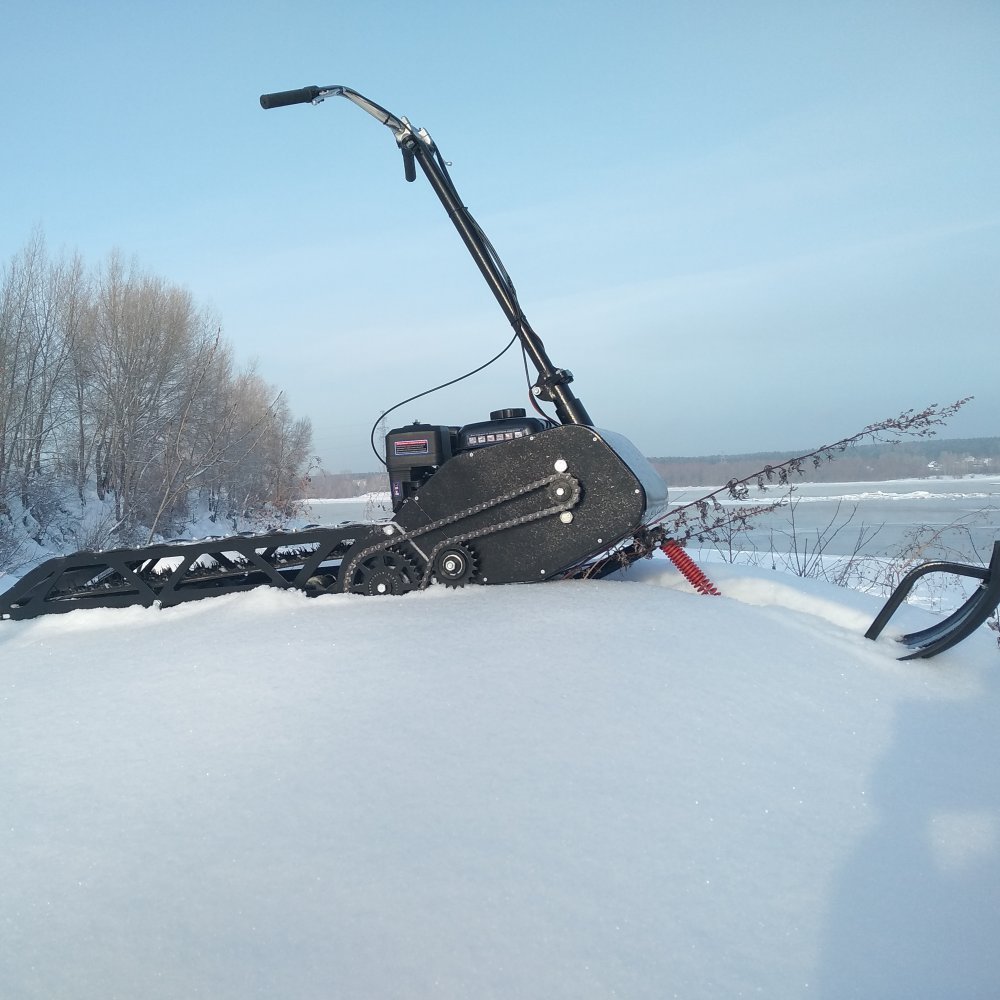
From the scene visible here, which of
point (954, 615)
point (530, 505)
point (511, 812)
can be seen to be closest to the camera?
point (511, 812)

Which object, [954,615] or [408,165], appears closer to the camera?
[954,615]

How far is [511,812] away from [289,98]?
369 centimetres

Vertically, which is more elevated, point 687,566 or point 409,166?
point 409,166

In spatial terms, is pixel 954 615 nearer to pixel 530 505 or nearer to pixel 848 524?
pixel 530 505

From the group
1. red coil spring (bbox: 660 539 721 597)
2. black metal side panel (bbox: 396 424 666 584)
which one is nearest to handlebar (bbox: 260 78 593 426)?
black metal side panel (bbox: 396 424 666 584)

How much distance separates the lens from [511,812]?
1.74 metres

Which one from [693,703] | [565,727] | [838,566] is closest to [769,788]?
[693,703]

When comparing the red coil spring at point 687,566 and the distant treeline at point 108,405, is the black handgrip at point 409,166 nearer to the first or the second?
the red coil spring at point 687,566

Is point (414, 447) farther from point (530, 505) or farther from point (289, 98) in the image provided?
point (289, 98)

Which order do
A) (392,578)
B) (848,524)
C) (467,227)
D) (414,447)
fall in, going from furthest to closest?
1. (848,524)
2. (467,227)
3. (414,447)
4. (392,578)

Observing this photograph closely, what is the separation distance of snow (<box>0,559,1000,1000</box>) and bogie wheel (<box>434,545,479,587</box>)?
0.54m

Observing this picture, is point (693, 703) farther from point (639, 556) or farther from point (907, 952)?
point (639, 556)

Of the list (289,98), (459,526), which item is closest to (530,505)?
(459,526)

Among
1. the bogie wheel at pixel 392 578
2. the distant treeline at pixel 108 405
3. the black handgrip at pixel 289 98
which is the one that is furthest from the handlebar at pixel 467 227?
the distant treeline at pixel 108 405
